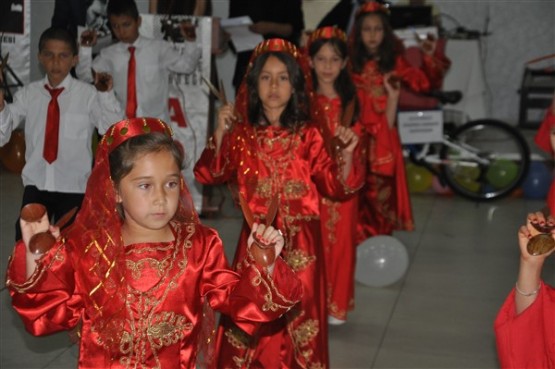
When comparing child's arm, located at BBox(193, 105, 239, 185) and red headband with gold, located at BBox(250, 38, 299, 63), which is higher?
red headband with gold, located at BBox(250, 38, 299, 63)

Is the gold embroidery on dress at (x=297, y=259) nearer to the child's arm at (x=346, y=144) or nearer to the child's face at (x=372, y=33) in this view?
the child's arm at (x=346, y=144)

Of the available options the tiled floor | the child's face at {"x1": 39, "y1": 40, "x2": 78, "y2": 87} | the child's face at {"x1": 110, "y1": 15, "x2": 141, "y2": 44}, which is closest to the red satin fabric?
the tiled floor

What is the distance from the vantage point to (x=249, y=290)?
2566mm

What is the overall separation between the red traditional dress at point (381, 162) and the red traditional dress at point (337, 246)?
0.87m

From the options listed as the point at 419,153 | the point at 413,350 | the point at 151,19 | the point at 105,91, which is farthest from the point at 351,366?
the point at 419,153

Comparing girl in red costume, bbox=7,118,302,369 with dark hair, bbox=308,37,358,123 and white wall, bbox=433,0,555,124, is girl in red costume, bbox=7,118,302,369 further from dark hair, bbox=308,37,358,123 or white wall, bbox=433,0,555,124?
white wall, bbox=433,0,555,124

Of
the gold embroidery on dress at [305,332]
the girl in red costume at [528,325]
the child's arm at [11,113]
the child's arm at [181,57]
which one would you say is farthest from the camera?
the child's arm at [181,57]

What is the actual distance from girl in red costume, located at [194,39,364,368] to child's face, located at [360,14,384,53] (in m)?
1.86

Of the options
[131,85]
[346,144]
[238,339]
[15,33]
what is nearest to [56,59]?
[15,33]

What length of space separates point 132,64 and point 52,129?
1420 mm

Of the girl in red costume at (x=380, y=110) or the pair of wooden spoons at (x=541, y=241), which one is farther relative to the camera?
the girl in red costume at (x=380, y=110)

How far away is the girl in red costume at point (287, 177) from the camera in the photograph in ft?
12.3

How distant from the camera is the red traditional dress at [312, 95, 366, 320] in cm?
479

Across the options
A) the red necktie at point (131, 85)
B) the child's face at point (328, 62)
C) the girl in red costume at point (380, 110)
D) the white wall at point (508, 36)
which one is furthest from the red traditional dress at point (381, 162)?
the white wall at point (508, 36)
